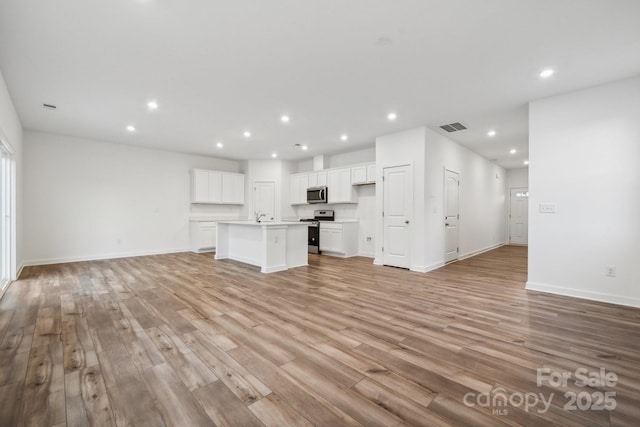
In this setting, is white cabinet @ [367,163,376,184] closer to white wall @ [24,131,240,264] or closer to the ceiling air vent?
the ceiling air vent

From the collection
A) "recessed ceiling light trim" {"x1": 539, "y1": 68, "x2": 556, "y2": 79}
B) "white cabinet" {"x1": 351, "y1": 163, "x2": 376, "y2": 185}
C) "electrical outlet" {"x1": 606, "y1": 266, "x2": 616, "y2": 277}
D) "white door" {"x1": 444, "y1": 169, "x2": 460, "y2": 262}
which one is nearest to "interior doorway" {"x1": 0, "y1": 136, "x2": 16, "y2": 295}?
"white cabinet" {"x1": 351, "y1": 163, "x2": 376, "y2": 185}

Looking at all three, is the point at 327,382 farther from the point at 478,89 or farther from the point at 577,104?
the point at 577,104

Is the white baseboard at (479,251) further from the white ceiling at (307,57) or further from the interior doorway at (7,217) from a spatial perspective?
the interior doorway at (7,217)

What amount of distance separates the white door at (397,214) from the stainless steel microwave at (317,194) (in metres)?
2.16

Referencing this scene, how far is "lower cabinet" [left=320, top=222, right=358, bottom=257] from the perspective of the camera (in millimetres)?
6906

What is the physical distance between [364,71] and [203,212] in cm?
659

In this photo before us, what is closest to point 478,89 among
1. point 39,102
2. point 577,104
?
point 577,104

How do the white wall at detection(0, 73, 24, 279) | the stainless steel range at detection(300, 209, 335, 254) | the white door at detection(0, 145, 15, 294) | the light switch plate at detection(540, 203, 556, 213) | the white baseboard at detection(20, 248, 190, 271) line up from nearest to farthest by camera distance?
1. the white wall at detection(0, 73, 24, 279)
2. the light switch plate at detection(540, 203, 556, 213)
3. the white door at detection(0, 145, 15, 294)
4. the white baseboard at detection(20, 248, 190, 271)
5. the stainless steel range at detection(300, 209, 335, 254)

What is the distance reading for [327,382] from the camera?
5.84 feet

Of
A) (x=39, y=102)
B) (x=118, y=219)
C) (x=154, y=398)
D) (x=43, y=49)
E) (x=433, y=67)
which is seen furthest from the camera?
(x=118, y=219)

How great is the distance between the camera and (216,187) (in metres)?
8.09

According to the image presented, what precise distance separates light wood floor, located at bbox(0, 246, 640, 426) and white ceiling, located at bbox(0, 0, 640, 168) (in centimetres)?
278

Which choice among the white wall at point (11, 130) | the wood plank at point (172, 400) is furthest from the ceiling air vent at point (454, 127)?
the white wall at point (11, 130)

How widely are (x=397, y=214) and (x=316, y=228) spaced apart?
2570 mm
